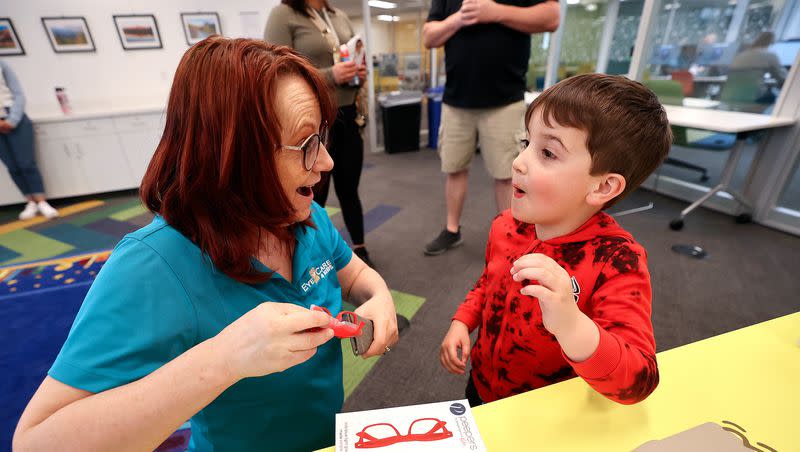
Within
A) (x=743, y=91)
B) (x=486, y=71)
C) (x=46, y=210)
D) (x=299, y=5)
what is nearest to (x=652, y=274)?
(x=486, y=71)

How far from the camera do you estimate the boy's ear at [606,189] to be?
0.71 metres

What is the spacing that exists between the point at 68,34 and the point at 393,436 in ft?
18.3

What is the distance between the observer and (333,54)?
5.89ft

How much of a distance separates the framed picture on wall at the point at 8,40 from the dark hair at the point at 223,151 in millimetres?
5257

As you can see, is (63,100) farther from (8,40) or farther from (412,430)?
(412,430)

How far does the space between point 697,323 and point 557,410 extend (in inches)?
71.2

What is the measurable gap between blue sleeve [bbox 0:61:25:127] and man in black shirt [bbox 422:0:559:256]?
3.99m

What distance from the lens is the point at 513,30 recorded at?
187 centimetres

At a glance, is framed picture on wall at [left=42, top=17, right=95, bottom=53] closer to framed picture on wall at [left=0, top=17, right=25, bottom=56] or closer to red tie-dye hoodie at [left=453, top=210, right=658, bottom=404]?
framed picture on wall at [left=0, top=17, right=25, bottom=56]

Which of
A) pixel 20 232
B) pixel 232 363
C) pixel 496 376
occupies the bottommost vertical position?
pixel 20 232

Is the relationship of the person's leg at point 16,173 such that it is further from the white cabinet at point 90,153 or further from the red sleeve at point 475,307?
the red sleeve at point 475,307

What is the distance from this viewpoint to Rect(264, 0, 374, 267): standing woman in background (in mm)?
1683

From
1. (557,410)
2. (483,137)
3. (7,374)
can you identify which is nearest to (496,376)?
(557,410)

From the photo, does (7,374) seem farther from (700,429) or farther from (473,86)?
(473,86)
